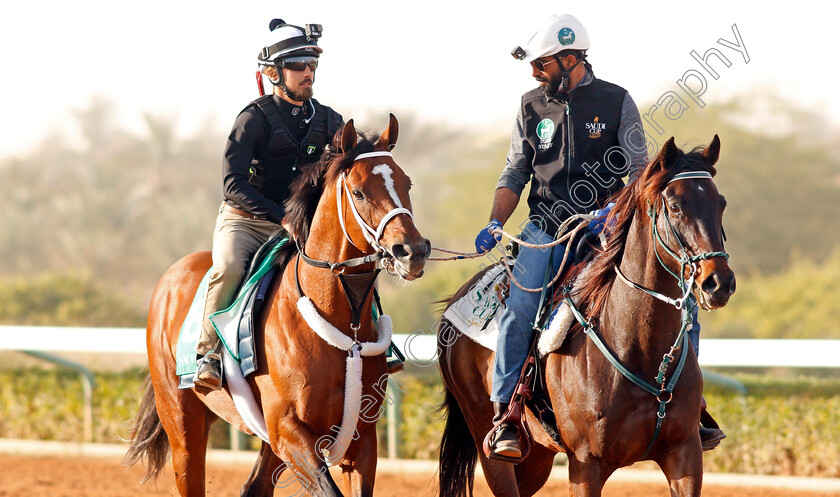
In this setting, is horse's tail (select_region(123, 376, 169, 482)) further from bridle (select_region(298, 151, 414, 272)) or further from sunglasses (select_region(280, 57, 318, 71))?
sunglasses (select_region(280, 57, 318, 71))

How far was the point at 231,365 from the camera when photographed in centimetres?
464

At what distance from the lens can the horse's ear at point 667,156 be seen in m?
3.83

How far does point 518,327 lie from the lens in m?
4.52

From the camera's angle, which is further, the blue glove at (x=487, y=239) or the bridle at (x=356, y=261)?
the blue glove at (x=487, y=239)

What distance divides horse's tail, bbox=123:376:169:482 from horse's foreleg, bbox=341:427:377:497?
1.75 meters

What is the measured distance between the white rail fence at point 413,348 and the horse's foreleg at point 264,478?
149 centimetres

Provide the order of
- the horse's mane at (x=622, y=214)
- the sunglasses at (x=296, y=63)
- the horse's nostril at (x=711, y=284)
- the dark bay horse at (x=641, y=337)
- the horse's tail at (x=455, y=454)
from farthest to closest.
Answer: the horse's tail at (x=455, y=454) → the sunglasses at (x=296, y=63) → the horse's mane at (x=622, y=214) → the dark bay horse at (x=641, y=337) → the horse's nostril at (x=711, y=284)

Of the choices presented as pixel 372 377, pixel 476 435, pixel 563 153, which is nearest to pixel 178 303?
pixel 372 377

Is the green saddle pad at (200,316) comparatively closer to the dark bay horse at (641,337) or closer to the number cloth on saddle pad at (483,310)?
the number cloth on saddle pad at (483,310)

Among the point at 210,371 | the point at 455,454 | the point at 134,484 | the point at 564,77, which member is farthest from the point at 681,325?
the point at 134,484

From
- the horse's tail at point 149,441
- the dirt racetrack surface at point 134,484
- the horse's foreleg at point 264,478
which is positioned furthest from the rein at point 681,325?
the horse's tail at point 149,441

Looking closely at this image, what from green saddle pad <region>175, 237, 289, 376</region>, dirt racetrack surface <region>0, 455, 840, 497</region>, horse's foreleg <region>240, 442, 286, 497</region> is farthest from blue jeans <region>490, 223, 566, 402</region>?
dirt racetrack surface <region>0, 455, 840, 497</region>

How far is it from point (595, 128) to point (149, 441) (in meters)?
3.28

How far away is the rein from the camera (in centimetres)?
370
